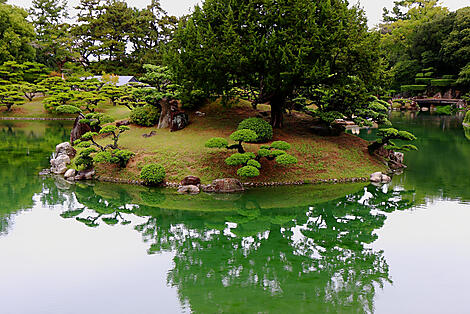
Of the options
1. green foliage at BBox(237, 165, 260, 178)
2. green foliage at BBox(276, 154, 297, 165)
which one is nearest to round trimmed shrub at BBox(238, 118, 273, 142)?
green foliage at BBox(276, 154, 297, 165)

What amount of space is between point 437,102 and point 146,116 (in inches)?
1738

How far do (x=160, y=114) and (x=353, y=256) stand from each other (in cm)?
1340

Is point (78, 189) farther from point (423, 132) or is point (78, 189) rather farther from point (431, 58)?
point (431, 58)

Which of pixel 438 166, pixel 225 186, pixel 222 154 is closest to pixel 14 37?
pixel 222 154

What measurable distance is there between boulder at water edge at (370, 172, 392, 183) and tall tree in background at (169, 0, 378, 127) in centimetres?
445

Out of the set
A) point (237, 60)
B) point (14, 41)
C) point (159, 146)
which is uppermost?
point (14, 41)

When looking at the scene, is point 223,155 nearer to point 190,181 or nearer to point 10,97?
point 190,181

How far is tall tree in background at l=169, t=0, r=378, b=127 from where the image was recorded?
15.5 m

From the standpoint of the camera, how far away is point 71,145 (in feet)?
64.2

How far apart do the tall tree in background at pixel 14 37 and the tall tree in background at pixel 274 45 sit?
33.7 m

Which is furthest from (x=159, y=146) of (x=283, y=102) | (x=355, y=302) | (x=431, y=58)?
(x=431, y=58)

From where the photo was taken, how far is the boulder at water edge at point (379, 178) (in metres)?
15.8

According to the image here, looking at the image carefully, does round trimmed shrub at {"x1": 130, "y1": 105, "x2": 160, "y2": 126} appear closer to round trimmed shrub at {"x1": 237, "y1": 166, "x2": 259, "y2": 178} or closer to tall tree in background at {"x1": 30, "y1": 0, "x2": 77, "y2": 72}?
round trimmed shrub at {"x1": 237, "y1": 166, "x2": 259, "y2": 178}

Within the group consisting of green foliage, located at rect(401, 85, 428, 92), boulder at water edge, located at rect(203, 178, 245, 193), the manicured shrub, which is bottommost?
boulder at water edge, located at rect(203, 178, 245, 193)
